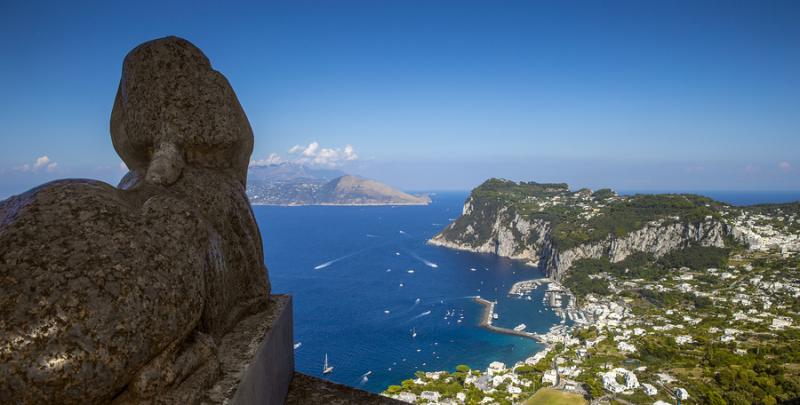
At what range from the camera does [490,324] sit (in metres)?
44.8

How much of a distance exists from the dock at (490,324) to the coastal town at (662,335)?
18cm

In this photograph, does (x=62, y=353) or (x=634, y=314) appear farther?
(x=634, y=314)

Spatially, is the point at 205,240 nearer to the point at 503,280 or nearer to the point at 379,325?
the point at 379,325

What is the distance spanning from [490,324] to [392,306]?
415 inches

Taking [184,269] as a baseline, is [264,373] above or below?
below

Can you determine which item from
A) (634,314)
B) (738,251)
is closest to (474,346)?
(634,314)

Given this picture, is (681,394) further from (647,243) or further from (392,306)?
(647,243)

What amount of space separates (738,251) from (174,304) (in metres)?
78.3

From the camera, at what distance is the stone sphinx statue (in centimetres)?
182

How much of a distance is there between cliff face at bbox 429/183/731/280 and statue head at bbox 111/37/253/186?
2647 inches

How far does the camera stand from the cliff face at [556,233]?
6750cm

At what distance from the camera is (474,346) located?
3931cm

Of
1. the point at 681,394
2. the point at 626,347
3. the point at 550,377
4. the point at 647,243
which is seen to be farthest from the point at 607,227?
the point at 681,394

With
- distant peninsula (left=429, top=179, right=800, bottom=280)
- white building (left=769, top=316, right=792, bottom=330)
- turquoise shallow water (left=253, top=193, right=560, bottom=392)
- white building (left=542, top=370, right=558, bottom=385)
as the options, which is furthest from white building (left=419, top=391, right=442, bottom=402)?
distant peninsula (left=429, top=179, right=800, bottom=280)
